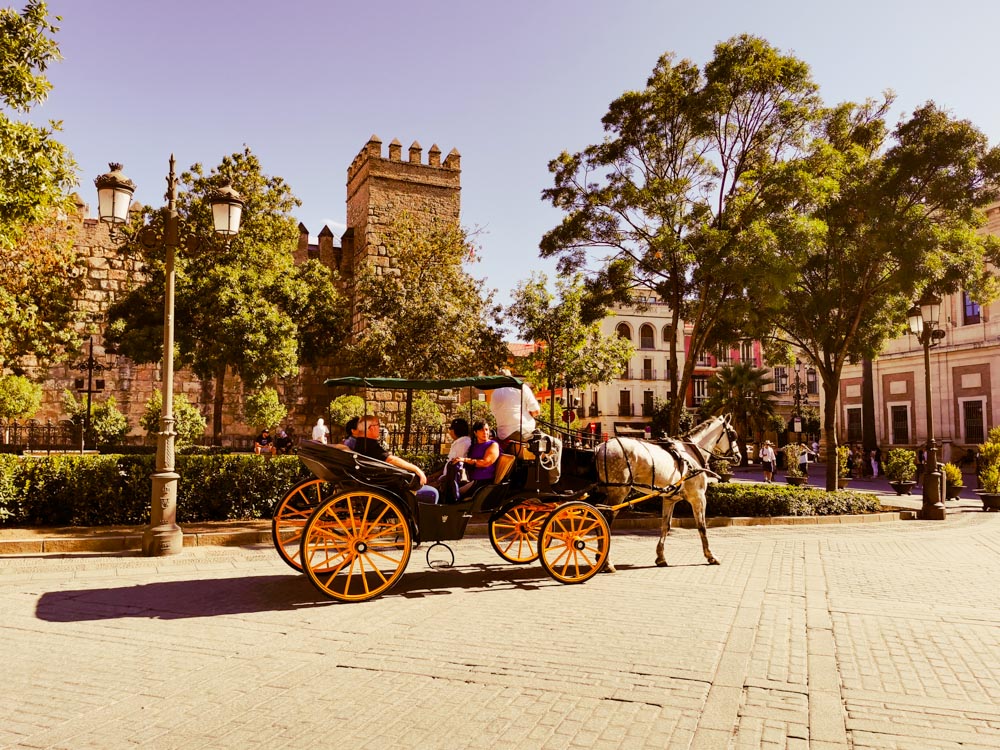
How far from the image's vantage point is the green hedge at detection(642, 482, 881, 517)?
532 inches

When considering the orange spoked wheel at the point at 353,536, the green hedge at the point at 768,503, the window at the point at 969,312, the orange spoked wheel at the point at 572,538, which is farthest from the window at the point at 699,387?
the orange spoked wheel at the point at 353,536

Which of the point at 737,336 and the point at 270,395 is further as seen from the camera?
the point at 270,395

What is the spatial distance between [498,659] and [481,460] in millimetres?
2681

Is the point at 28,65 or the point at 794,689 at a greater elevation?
the point at 28,65

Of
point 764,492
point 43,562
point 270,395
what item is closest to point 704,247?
point 764,492

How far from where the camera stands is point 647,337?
59875 millimetres

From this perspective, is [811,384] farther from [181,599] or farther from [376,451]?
[181,599]

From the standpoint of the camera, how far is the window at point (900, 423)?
37.3 metres

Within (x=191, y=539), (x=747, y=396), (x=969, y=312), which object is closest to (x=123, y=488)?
(x=191, y=539)

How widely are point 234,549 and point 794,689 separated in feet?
23.0

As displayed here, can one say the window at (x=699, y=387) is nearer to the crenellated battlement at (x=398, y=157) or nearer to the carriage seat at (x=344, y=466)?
the crenellated battlement at (x=398, y=157)

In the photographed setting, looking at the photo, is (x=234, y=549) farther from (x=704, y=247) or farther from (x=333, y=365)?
(x=333, y=365)

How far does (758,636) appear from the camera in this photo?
5.47 meters

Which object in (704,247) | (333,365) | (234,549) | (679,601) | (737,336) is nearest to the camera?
(679,601)
